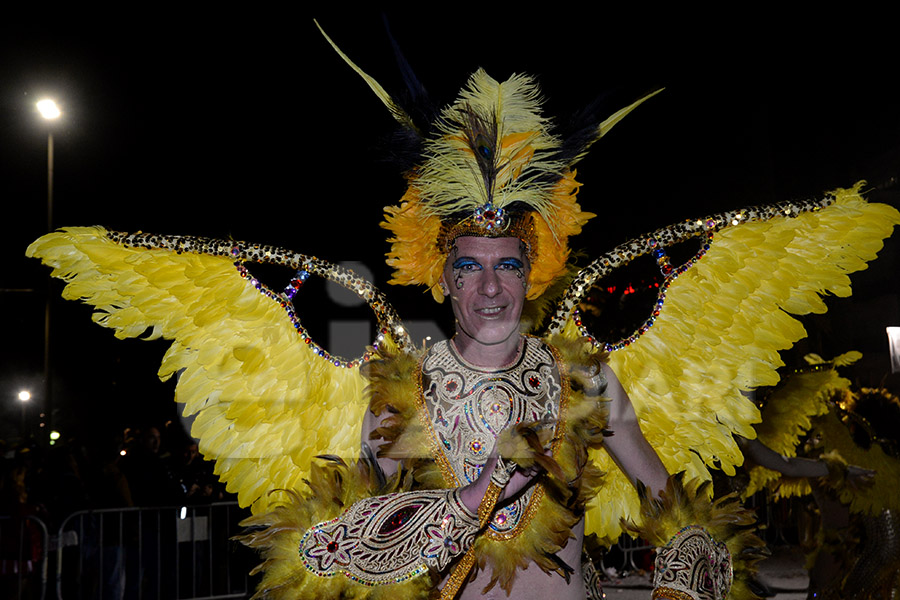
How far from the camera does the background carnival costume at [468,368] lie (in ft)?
5.24

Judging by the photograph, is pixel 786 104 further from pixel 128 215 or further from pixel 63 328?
pixel 63 328

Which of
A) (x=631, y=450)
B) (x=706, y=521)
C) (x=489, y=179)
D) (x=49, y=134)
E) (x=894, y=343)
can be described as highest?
(x=49, y=134)

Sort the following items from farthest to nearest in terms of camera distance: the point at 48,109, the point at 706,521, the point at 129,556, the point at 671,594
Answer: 1. the point at 129,556
2. the point at 48,109
3. the point at 706,521
4. the point at 671,594

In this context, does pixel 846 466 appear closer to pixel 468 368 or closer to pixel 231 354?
pixel 468 368

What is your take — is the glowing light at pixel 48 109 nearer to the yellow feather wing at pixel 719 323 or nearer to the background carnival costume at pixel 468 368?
the background carnival costume at pixel 468 368

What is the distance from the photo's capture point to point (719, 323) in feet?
7.04

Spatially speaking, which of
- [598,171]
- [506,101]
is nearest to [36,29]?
[506,101]

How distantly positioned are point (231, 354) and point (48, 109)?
1.10 metres

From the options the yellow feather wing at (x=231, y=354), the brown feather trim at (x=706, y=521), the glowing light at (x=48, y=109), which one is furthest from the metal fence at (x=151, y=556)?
the brown feather trim at (x=706, y=521)

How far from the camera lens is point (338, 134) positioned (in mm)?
2518

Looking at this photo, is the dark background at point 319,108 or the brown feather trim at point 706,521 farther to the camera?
the dark background at point 319,108

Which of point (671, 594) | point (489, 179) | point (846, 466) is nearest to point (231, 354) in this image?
point (489, 179)

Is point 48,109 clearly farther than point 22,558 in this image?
No

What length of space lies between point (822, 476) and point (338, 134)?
298 cm
